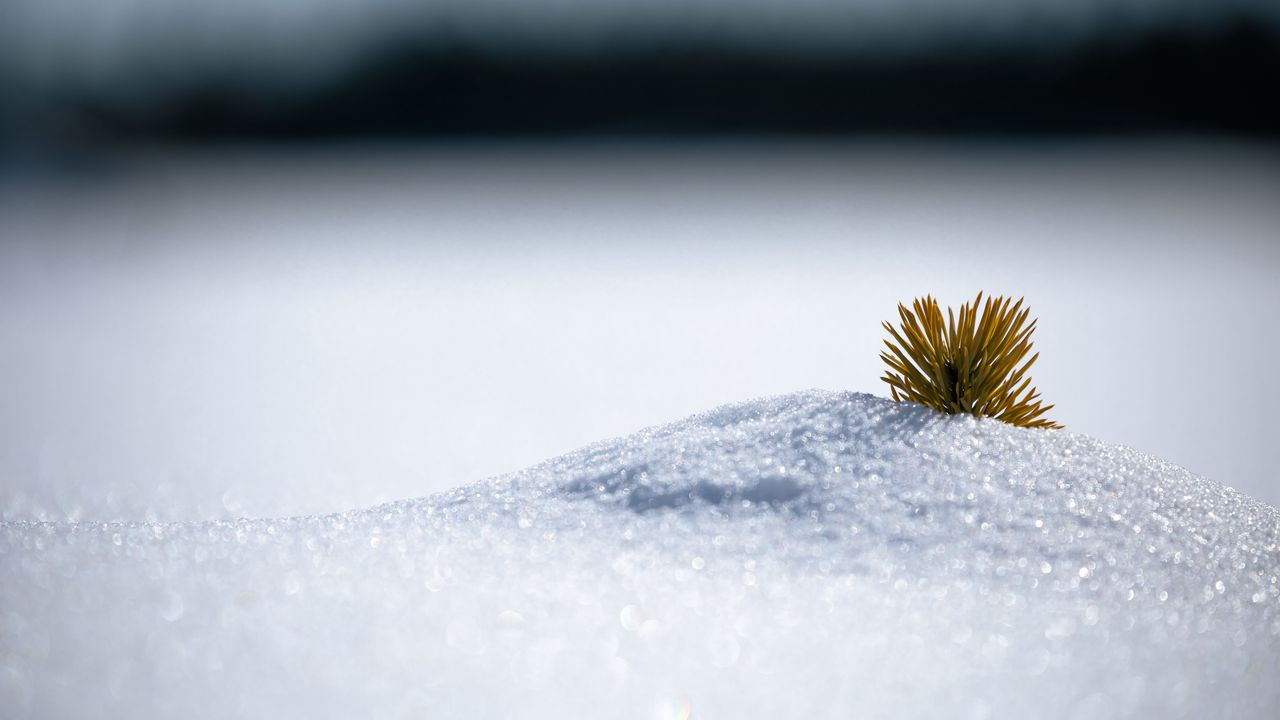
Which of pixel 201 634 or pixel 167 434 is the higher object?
pixel 167 434

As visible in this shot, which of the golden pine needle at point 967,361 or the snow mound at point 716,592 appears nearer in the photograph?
the snow mound at point 716,592

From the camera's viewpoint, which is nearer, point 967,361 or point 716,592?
A: point 716,592

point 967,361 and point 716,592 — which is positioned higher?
point 967,361

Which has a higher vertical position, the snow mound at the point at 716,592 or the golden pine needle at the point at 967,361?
the golden pine needle at the point at 967,361

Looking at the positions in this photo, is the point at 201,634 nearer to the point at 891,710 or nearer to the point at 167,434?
the point at 891,710

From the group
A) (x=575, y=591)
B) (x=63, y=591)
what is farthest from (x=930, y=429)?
(x=63, y=591)
